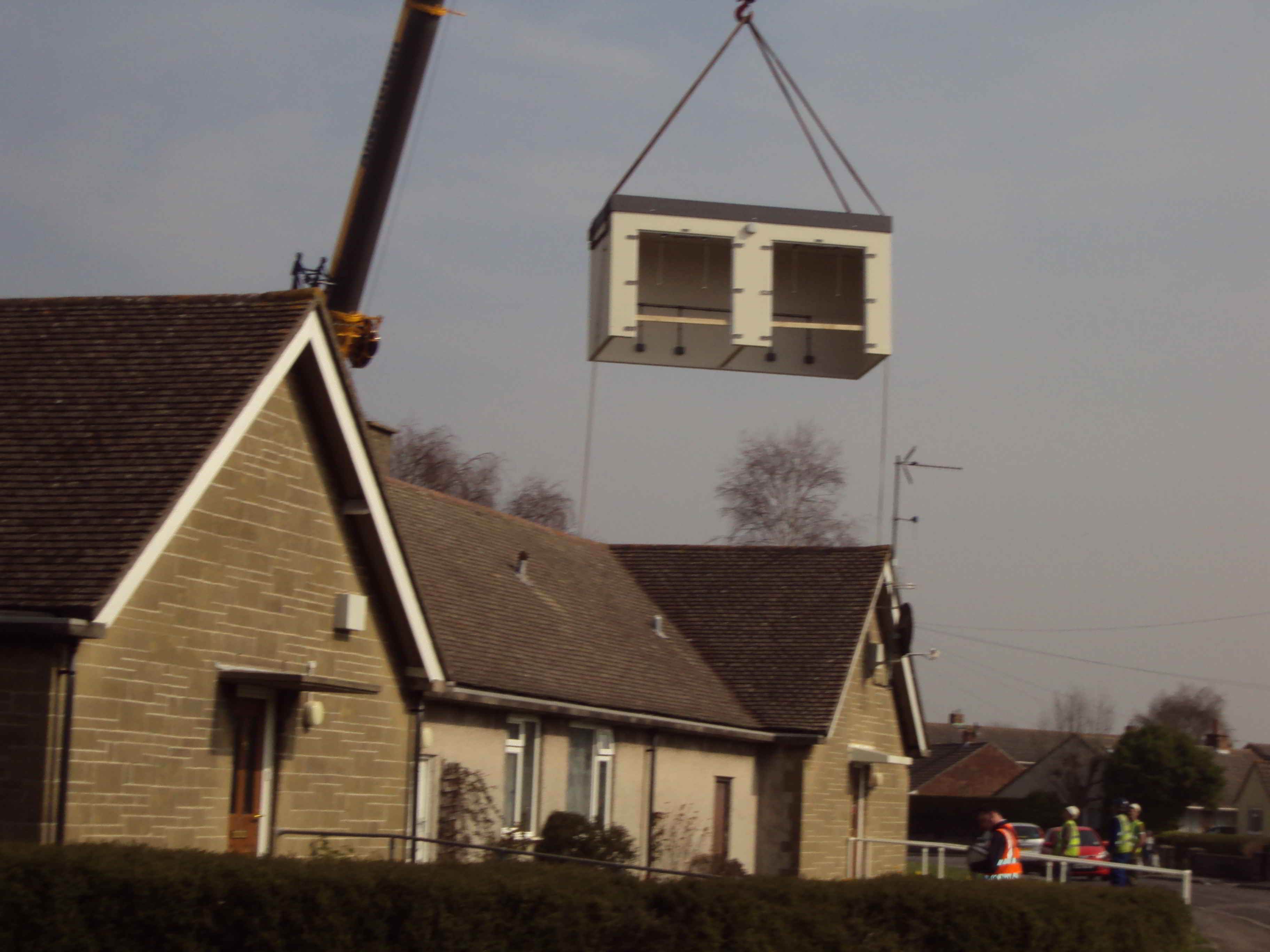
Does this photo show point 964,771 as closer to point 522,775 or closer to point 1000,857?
point 522,775

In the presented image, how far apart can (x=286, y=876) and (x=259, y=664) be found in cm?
485

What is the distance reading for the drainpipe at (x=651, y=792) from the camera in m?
24.0

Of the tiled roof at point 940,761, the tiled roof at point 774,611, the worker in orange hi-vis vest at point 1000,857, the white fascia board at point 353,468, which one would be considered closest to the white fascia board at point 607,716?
the tiled roof at point 774,611

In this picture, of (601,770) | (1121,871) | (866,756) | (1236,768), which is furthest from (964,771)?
(601,770)

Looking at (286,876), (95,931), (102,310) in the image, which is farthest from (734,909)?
(102,310)

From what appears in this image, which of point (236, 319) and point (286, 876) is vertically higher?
point (236, 319)

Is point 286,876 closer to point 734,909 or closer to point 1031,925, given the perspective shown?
point 734,909

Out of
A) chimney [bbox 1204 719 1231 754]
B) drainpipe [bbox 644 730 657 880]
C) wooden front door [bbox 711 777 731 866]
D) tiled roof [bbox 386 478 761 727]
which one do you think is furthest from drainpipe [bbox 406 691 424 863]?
chimney [bbox 1204 719 1231 754]

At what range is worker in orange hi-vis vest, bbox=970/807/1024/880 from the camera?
18.0m

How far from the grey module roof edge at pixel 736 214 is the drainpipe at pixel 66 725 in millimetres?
9034

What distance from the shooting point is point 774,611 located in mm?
30312

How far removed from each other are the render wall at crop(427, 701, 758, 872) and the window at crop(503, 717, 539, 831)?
8 cm

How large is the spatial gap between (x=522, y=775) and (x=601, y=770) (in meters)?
1.98

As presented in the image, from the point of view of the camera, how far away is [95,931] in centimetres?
1038
